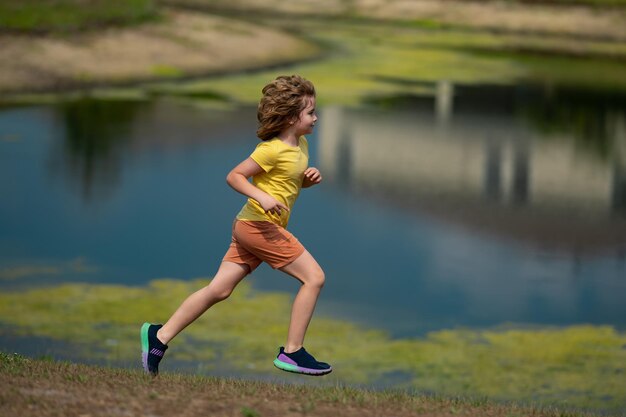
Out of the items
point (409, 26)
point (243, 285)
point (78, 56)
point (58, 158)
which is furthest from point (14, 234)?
point (409, 26)

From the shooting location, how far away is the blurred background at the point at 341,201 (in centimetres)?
1106

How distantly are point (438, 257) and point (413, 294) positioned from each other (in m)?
1.67

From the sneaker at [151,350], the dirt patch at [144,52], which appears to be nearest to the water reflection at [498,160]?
the dirt patch at [144,52]

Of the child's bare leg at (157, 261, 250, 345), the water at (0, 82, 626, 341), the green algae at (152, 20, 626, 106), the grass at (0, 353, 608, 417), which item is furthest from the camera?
the green algae at (152, 20, 626, 106)

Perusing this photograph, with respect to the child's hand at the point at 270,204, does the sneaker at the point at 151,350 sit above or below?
below

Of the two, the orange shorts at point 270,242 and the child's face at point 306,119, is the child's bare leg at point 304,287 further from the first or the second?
the child's face at point 306,119

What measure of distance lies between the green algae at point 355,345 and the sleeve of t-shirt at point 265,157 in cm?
344

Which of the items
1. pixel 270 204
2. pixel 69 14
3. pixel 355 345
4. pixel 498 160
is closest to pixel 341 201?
pixel 498 160

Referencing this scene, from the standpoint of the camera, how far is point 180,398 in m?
6.20

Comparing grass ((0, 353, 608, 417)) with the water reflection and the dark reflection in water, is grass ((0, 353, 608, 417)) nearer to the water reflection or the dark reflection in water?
the water reflection

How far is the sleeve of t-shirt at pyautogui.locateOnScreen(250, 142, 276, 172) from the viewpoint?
676 cm

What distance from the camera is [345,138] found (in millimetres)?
21172

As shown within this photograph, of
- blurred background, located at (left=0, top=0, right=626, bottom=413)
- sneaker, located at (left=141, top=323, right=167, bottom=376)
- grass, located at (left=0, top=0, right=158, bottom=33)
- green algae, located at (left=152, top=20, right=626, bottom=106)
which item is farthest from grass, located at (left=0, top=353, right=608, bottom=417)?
grass, located at (left=0, top=0, right=158, bottom=33)

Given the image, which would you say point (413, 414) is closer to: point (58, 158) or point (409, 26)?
point (58, 158)
